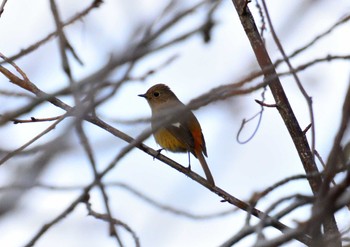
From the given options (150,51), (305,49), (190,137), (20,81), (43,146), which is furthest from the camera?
(190,137)

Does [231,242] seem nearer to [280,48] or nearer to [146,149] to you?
[280,48]

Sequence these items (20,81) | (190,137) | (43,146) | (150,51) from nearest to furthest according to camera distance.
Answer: (150,51) < (43,146) < (20,81) < (190,137)

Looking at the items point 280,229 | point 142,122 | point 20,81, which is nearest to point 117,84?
point 142,122

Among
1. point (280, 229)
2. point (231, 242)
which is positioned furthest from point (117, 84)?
point (280, 229)

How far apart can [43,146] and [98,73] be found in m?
0.28

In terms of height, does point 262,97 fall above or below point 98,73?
above

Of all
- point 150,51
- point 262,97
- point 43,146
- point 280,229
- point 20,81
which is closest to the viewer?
point 150,51

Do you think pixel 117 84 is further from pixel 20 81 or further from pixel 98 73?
pixel 20 81

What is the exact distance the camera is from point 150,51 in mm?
1724

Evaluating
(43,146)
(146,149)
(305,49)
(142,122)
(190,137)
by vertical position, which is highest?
(190,137)

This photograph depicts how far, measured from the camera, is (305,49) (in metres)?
2.31

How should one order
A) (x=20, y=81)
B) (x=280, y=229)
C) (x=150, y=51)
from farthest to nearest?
(x=20, y=81), (x=280, y=229), (x=150, y=51)

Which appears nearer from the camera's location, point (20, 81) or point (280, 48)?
point (280, 48)

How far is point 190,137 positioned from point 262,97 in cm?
222
